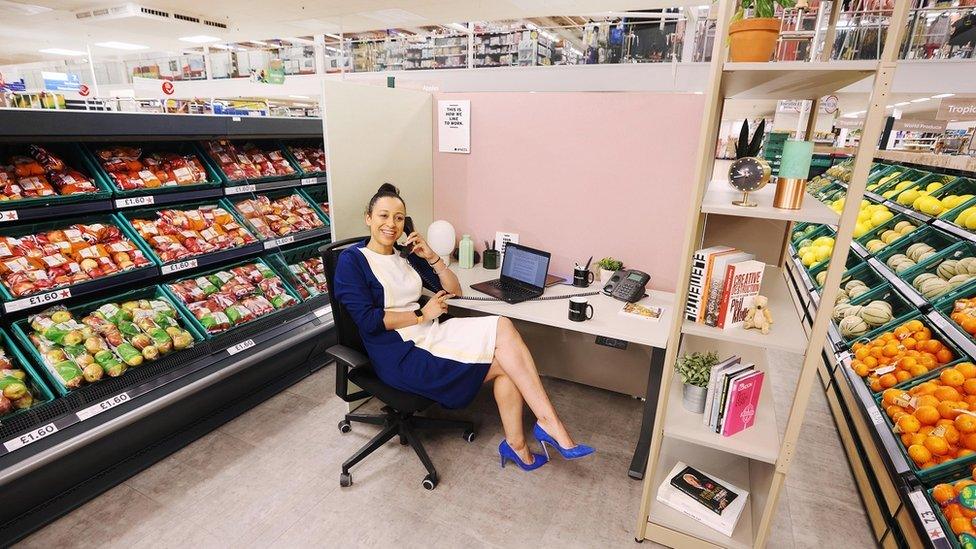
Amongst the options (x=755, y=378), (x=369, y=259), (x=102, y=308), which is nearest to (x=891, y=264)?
(x=755, y=378)

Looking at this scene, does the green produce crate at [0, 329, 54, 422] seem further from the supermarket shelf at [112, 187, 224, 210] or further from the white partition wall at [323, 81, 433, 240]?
the white partition wall at [323, 81, 433, 240]

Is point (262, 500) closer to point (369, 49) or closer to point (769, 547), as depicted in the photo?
point (769, 547)

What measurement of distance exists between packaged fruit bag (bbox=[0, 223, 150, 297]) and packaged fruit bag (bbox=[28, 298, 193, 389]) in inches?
7.6

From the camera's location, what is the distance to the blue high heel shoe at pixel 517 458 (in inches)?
91.6

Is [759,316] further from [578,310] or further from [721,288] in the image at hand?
[578,310]

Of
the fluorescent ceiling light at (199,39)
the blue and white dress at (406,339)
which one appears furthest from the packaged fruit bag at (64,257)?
the fluorescent ceiling light at (199,39)

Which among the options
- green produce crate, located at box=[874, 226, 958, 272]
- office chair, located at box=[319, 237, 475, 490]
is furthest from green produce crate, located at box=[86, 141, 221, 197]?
green produce crate, located at box=[874, 226, 958, 272]

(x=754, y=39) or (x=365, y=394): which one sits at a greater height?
(x=754, y=39)

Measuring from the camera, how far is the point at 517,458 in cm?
232

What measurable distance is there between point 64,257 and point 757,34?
3.04 metres

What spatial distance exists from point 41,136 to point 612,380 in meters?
3.14

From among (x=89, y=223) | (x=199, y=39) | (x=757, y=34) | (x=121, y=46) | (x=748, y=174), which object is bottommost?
(x=89, y=223)

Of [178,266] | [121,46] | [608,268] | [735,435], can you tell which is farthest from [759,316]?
[121,46]

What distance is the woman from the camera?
214cm
